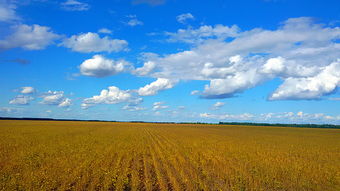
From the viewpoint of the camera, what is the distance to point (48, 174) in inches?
436

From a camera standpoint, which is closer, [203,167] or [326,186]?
[326,186]

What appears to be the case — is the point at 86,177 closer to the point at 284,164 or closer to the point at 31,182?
the point at 31,182

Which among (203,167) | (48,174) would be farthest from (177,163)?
(48,174)

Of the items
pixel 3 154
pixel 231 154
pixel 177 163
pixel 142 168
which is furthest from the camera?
pixel 231 154

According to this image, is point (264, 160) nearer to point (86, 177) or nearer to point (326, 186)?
point (326, 186)

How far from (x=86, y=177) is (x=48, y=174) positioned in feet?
5.75

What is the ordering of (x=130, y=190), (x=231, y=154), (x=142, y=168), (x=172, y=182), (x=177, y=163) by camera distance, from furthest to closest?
(x=231, y=154) → (x=177, y=163) → (x=142, y=168) → (x=172, y=182) → (x=130, y=190)

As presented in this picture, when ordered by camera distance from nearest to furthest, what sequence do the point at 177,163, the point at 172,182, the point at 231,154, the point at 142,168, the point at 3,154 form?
the point at 172,182 → the point at 142,168 → the point at 177,163 → the point at 3,154 → the point at 231,154

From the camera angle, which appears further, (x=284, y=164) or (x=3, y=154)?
(x=3, y=154)

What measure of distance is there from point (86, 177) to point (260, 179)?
7263 mm

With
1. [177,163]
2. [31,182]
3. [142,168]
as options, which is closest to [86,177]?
[31,182]

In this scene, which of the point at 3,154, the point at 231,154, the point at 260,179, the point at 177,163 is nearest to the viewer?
the point at 260,179

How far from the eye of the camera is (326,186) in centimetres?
1088

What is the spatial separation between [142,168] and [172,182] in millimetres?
3175
